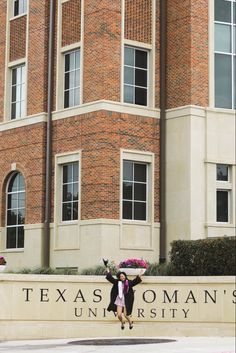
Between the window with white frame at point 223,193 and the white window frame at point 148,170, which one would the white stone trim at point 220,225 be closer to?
the window with white frame at point 223,193

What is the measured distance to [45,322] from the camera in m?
23.0

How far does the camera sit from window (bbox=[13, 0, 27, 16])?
32344 mm

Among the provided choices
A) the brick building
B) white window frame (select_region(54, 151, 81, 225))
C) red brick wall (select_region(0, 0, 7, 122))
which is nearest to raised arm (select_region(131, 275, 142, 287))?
the brick building

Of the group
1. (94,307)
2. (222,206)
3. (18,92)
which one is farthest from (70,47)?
(94,307)

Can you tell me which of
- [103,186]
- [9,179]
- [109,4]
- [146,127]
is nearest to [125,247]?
[103,186]

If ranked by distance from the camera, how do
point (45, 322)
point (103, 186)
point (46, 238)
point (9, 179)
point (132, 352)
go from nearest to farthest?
point (132, 352)
point (45, 322)
point (103, 186)
point (46, 238)
point (9, 179)

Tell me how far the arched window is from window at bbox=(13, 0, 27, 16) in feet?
21.7

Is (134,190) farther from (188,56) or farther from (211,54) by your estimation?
(211,54)

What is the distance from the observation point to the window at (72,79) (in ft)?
96.9

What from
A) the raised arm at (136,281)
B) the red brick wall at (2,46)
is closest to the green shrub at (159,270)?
the raised arm at (136,281)

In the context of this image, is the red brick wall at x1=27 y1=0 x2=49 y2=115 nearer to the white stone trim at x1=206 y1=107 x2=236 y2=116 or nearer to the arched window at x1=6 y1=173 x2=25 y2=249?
the arched window at x1=6 y1=173 x2=25 y2=249

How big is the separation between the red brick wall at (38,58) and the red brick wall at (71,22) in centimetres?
85

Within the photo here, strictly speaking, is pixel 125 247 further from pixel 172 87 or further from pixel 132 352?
pixel 132 352

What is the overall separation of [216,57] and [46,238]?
8998 millimetres
